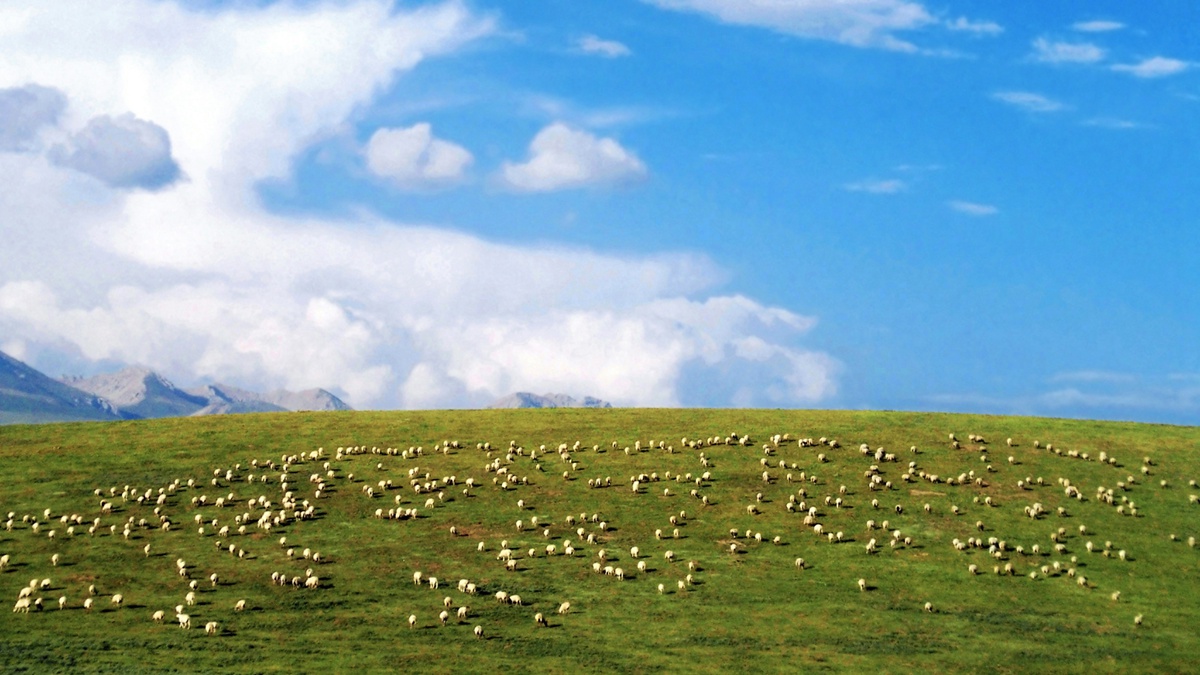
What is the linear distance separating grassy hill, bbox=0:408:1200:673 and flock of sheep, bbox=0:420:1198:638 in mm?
294

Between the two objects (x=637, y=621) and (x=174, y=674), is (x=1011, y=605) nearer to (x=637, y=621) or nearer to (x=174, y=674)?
(x=637, y=621)

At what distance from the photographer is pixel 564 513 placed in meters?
79.9

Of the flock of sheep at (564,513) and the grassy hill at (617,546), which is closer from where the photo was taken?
the grassy hill at (617,546)

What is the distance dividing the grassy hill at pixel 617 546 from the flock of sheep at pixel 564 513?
29cm

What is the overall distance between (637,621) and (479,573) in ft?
37.9

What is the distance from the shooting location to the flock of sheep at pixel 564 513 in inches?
2667

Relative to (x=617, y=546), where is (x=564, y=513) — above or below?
above

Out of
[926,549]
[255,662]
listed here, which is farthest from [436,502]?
[926,549]

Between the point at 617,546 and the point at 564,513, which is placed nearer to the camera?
the point at 617,546

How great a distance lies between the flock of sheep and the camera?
6775cm

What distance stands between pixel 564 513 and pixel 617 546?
6811 mm

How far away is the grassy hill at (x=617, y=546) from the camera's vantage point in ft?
A: 195

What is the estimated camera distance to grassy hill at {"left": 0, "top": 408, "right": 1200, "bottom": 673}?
195 feet

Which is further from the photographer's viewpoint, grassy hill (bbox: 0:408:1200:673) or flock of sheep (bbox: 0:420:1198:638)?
flock of sheep (bbox: 0:420:1198:638)
